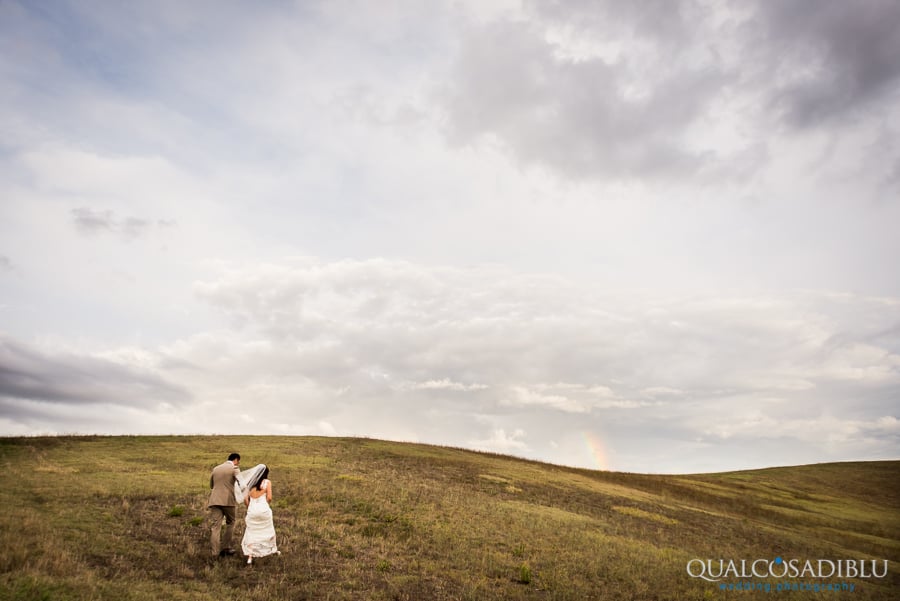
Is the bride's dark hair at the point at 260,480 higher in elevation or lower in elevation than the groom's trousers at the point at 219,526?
higher

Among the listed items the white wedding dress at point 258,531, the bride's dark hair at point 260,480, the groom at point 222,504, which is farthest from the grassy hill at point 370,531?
the bride's dark hair at point 260,480

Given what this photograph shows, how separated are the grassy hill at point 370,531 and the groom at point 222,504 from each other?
0.78 m

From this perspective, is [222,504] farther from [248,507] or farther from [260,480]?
[260,480]

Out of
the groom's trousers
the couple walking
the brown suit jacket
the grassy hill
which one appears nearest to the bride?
the couple walking

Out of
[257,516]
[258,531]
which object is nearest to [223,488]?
[257,516]

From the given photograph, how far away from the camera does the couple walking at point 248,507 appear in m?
18.3

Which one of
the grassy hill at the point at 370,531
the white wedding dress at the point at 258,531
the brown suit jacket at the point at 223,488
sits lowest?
Result: the grassy hill at the point at 370,531

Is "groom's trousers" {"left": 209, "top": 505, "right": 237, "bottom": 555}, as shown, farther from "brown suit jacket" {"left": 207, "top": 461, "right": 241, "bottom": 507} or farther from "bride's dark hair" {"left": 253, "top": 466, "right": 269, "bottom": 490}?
"bride's dark hair" {"left": 253, "top": 466, "right": 269, "bottom": 490}

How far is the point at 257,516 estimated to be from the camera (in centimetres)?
1831

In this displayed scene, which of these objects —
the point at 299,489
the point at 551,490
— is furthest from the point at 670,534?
the point at 299,489

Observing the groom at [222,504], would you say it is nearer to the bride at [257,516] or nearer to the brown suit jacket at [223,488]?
the brown suit jacket at [223,488]


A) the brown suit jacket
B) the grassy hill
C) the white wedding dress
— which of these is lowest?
the grassy hill

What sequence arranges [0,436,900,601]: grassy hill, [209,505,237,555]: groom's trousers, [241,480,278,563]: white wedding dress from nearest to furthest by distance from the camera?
[0,436,900,601]: grassy hill → [241,480,278,563]: white wedding dress → [209,505,237,555]: groom's trousers

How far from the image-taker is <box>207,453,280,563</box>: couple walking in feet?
60.0
